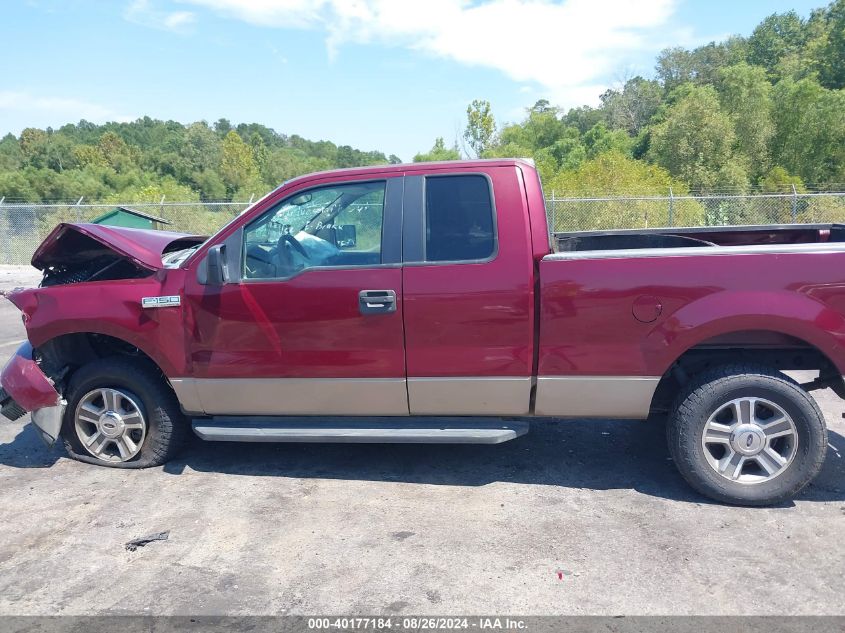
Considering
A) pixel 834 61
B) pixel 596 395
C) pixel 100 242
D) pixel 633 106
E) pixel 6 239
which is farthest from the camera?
pixel 633 106

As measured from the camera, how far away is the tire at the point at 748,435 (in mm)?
3779

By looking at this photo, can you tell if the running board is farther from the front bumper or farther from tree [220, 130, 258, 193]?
tree [220, 130, 258, 193]

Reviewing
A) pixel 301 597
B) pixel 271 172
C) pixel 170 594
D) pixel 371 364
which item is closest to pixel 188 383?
pixel 371 364

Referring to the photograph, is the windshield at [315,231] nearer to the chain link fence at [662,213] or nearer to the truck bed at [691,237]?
the truck bed at [691,237]

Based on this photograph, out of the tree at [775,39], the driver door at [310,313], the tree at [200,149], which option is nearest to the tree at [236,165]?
the tree at [200,149]

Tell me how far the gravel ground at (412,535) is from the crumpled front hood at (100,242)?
1505 mm

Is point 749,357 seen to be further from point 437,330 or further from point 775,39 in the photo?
point 775,39

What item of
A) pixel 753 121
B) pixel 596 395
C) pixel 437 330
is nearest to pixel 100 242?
pixel 437 330

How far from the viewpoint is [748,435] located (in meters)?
3.84

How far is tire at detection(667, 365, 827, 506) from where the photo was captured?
3.78 m

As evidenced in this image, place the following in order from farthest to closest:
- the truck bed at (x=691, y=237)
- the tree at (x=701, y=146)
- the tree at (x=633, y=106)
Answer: the tree at (x=633, y=106) < the tree at (x=701, y=146) < the truck bed at (x=691, y=237)

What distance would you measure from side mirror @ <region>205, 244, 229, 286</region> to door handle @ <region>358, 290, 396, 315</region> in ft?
2.92

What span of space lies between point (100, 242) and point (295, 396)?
1699 millimetres

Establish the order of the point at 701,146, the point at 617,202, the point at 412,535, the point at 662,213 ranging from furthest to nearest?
the point at 701,146
the point at 617,202
the point at 662,213
the point at 412,535
